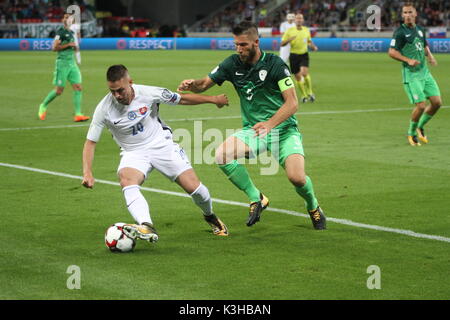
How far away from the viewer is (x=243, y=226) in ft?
30.8

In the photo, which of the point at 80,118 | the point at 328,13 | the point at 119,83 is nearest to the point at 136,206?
the point at 119,83

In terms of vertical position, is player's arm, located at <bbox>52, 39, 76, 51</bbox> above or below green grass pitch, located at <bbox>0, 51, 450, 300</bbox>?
above

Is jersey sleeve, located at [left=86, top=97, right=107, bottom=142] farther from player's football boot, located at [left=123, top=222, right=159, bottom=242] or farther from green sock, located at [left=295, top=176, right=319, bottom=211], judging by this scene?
green sock, located at [left=295, top=176, right=319, bottom=211]

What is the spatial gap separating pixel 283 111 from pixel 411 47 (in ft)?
23.0

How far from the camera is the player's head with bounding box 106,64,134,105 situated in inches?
323

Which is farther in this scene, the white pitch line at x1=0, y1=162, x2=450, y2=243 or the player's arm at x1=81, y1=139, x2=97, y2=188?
the white pitch line at x1=0, y1=162, x2=450, y2=243

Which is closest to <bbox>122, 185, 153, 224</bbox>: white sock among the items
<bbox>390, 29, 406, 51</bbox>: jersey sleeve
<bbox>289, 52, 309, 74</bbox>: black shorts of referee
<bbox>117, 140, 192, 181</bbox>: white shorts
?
<bbox>117, 140, 192, 181</bbox>: white shorts

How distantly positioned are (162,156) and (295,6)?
59793mm

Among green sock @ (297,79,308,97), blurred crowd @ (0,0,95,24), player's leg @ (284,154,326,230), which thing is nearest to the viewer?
player's leg @ (284,154,326,230)

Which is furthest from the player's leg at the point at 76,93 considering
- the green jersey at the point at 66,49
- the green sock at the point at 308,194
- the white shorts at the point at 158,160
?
the green sock at the point at 308,194

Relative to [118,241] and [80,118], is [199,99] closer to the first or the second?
[118,241]

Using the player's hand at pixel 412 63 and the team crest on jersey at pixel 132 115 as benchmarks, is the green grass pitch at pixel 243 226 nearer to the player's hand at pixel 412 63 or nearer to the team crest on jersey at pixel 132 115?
the team crest on jersey at pixel 132 115

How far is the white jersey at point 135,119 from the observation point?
28.1ft

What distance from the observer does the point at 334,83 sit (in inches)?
1136
